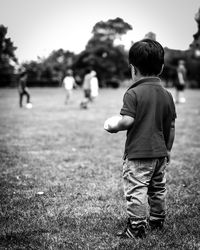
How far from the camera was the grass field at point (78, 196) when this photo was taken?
3477 mm

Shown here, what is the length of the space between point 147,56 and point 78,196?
7.52ft

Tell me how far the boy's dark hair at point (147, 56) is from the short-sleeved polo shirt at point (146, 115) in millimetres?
113

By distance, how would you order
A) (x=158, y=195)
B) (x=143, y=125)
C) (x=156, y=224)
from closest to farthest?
1. (x=143, y=125)
2. (x=158, y=195)
3. (x=156, y=224)

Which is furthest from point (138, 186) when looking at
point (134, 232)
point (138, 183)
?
point (134, 232)

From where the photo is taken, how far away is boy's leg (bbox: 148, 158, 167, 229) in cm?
353

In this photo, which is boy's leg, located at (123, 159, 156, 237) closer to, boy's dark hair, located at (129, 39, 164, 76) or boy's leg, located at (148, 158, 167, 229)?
boy's leg, located at (148, 158, 167, 229)

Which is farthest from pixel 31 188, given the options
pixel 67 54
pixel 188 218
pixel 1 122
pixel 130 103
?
pixel 67 54

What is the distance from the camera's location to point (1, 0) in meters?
4.66

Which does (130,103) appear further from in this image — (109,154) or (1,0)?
(109,154)

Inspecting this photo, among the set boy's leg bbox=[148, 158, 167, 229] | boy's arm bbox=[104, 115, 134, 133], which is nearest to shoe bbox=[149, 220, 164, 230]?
boy's leg bbox=[148, 158, 167, 229]

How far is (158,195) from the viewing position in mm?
3590

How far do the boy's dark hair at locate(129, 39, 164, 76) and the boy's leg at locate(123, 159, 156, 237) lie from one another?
81 centimetres

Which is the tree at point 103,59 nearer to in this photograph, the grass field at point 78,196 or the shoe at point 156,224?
the grass field at point 78,196

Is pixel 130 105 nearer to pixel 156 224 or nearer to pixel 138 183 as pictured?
pixel 138 183
